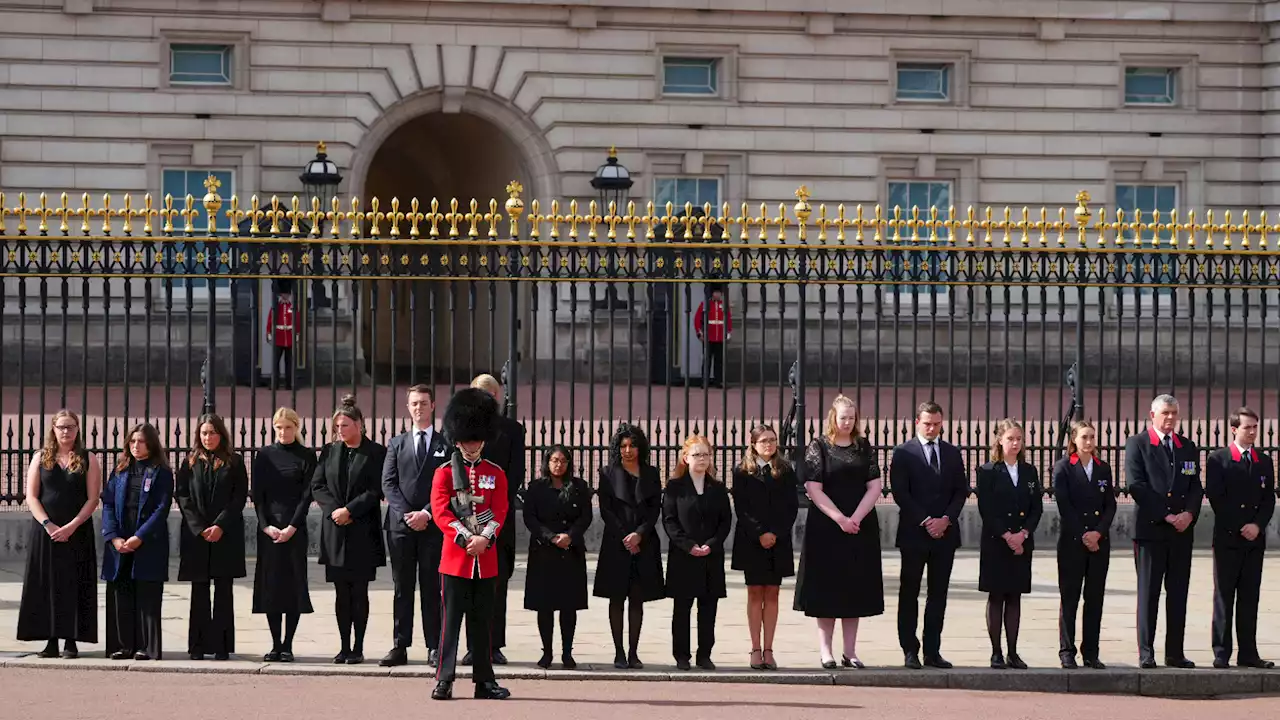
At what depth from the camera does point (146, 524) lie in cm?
1171

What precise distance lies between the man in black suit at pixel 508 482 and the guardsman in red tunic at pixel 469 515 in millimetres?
393

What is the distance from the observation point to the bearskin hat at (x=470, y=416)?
1084cm

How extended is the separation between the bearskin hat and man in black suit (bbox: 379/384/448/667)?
605 mm

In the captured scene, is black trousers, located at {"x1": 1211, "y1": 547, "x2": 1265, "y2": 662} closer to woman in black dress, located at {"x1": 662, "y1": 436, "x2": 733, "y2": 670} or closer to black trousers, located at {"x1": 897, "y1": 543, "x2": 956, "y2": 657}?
black trousers, located at {"x1": 897, "y1": 543, "x2": 956, "y2": 657}

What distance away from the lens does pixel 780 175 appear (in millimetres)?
31469

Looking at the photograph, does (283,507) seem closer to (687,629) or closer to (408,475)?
(408,475)

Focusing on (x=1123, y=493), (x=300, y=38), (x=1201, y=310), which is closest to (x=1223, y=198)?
(x=1201, y=310)

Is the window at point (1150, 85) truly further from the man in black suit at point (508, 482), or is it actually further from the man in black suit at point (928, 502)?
the man in black suit at point (508, 482)

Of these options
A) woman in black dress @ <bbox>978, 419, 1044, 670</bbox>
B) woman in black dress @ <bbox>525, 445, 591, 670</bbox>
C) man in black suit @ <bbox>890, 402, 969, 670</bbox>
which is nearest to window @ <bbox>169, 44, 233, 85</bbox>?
woman in black dress @ <bbox>525, 445, 591, 670</bbox>

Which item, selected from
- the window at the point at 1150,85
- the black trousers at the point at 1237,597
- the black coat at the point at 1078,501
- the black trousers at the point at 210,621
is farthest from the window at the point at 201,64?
the black trousers at the point at 1237,597

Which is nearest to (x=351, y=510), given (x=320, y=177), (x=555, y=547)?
(x=555, y=547)

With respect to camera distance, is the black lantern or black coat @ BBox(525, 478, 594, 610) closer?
black coat @ BBox(525, 478, 594, 610)

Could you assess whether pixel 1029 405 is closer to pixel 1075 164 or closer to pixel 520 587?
pixel 1075 164

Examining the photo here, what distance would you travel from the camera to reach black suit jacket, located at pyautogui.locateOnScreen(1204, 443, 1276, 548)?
12039 mm
